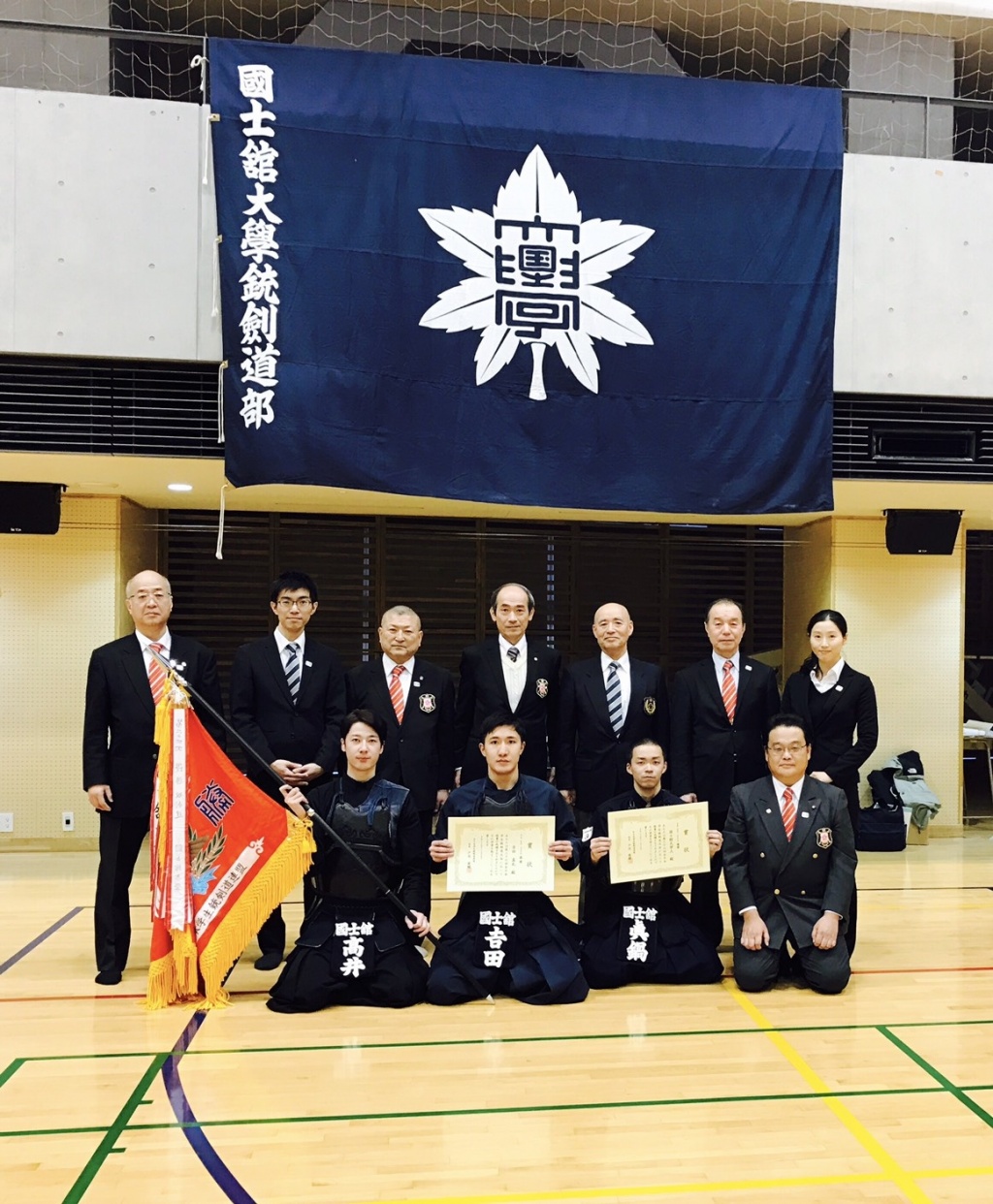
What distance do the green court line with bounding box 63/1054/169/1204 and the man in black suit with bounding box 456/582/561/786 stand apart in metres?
1.77

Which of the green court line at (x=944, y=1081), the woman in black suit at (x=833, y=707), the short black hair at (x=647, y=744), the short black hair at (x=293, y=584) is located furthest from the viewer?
the woman in black suit at (x=833, y=707)

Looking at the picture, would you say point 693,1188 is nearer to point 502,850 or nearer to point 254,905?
point 502,850

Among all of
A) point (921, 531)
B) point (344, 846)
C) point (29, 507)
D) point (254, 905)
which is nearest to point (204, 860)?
point (254, 905)

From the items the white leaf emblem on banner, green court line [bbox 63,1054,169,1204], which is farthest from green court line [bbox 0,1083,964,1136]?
the white leaf emblem on banner

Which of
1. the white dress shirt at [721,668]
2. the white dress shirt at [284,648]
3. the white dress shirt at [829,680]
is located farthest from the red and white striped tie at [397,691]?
the white dress shirt at [829,680]

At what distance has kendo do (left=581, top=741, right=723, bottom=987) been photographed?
425 cm

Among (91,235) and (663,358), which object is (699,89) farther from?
(91,235)

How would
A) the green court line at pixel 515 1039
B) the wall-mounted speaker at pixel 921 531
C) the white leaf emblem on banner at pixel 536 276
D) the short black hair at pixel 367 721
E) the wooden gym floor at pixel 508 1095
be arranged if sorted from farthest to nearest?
the wall-mounted speaker at pixel 921 531, the white leaf emblem on banner at pixel 536 276, the short black hair at pixel 367 721, the green court line at pixel 515 1039, the wooden gym floor at pixel 508 1095

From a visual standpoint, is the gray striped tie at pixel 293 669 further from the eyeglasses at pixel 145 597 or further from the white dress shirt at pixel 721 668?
the white dress shirt at pixel 721 668

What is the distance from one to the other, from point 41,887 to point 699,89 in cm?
551

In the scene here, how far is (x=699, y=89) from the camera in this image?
18.9 ft

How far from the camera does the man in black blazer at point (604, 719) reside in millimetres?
4605

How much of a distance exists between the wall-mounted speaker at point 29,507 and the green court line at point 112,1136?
162 inches

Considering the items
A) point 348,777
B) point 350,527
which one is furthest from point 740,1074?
point 350,527
